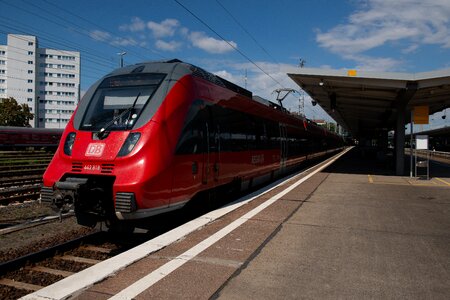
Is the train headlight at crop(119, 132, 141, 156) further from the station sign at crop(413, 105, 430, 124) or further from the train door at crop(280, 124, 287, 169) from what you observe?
the station sign at crop(413, 105, 430, 124)

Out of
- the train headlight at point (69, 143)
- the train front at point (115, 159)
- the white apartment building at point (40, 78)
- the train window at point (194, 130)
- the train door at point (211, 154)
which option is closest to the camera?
the train front at point (115, 159)

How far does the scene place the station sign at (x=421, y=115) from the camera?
16.6 meters

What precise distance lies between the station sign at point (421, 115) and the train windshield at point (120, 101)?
13597 millimetres

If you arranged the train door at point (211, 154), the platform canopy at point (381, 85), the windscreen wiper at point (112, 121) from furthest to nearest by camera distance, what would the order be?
the platform canopy at point (381, 85), the train door at point (211, 154), the windscreen wiper at point (112, 121)

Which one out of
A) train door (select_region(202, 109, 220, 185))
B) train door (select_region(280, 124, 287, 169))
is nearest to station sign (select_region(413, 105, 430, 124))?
train door (select_region(280, 124, 287, 169))

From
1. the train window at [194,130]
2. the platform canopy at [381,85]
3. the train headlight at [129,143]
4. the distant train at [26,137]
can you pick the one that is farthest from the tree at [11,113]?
the train headlight at [129,143]

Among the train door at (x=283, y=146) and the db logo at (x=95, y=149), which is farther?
the train door at (x=283, y=146)

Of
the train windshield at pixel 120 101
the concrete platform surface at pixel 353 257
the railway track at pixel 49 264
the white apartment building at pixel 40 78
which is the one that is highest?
the white apartment building at pixel 40 78

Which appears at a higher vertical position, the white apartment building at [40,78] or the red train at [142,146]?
the white apartment building at [40,78]

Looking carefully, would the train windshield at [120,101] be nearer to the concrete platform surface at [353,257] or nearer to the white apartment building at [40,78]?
the concrete platform surface at [353,257]

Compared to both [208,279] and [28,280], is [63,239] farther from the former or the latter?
[208,279]

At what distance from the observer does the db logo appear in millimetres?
6044

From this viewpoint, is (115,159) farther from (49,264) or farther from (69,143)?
(49,264)

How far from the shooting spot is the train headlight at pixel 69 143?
6.39 m
